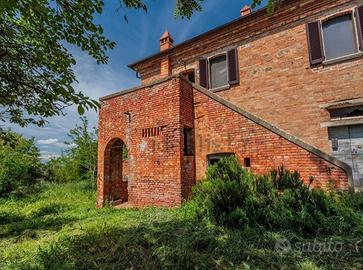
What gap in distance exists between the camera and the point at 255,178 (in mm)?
5371

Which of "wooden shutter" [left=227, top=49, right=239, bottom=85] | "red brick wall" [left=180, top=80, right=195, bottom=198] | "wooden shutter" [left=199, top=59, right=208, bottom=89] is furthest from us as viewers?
"wooden shutter" [left=199, top=59, right=208, bottom=89]

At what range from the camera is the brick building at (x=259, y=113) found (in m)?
6.52

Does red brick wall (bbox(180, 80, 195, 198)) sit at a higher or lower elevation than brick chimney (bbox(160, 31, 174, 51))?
lower

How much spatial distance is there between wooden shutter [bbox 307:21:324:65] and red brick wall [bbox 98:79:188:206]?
5255mm

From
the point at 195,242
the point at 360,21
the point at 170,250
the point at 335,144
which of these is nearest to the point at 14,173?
the point at 170,250

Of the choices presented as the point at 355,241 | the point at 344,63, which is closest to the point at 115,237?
the point at 355,241

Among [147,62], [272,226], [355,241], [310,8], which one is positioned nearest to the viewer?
[355,241]

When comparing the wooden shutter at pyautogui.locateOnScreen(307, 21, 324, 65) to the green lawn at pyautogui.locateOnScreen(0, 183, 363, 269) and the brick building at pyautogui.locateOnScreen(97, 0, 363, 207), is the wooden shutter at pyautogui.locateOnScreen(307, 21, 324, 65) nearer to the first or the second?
the brick building at pyautogui.locateOnScreen(97, 0, 363, 207)

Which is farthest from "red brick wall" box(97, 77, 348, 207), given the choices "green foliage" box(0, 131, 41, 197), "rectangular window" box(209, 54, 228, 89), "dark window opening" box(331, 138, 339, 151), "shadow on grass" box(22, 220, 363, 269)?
"green foliage" box(0, 131, 41, 197)

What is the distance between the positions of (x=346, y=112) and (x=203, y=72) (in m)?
6.15

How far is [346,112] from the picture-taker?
7.65 metres

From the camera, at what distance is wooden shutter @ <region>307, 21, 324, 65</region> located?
8.22m

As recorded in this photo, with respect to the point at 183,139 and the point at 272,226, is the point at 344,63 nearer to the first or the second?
the point at 183,139

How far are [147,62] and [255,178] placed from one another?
34.1 ft
